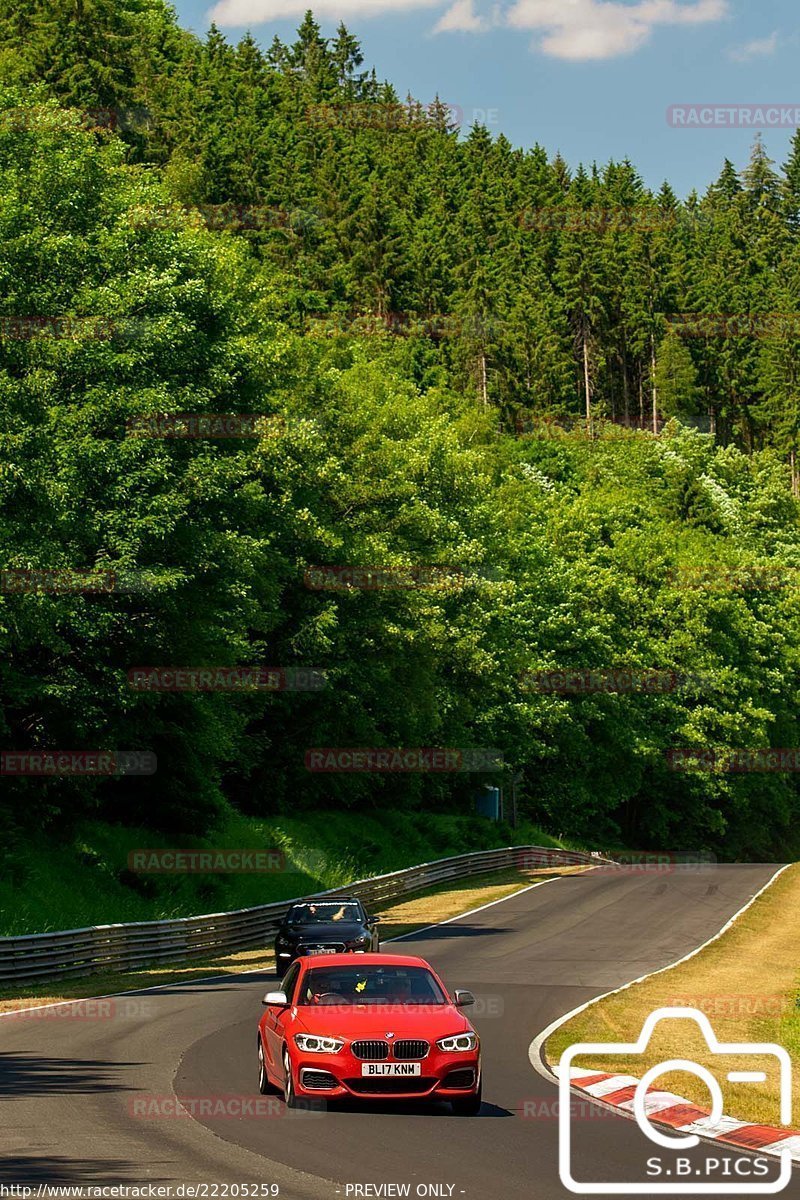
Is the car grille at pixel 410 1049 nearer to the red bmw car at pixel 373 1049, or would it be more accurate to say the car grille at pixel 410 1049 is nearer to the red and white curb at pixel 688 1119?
the red bmw car at pixel 373 1049

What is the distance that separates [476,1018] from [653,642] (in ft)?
185

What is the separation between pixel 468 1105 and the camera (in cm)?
1351

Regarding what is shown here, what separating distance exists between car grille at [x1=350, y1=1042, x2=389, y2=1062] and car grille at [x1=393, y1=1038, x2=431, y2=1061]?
97 millimetres

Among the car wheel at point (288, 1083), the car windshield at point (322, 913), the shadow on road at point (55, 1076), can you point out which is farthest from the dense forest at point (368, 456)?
the car wheel at point (288, 1083)

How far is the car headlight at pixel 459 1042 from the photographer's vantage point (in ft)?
43.8

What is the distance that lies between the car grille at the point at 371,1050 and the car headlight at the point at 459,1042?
19.3 inches

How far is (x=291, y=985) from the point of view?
49.4ft

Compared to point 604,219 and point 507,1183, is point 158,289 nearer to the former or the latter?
point 507,1183

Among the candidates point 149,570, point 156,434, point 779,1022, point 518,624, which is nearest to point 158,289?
point 156,434

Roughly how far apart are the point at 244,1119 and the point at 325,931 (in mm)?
15331

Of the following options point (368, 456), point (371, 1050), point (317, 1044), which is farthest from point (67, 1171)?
point (368, 456)

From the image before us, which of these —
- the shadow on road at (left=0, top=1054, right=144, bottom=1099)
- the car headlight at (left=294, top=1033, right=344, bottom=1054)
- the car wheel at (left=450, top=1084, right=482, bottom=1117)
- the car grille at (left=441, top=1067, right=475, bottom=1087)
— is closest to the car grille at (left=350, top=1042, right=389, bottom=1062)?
the car headlight at (left=294, top=1033, right=344, bottom=1054)

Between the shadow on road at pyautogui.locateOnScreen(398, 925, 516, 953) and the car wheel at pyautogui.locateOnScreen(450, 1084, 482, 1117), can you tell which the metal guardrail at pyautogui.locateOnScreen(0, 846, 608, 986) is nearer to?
the shadow on road at pyautogui.locateOnScreen(398, 925, 516, 953)

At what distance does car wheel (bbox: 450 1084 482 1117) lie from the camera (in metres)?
13.5
